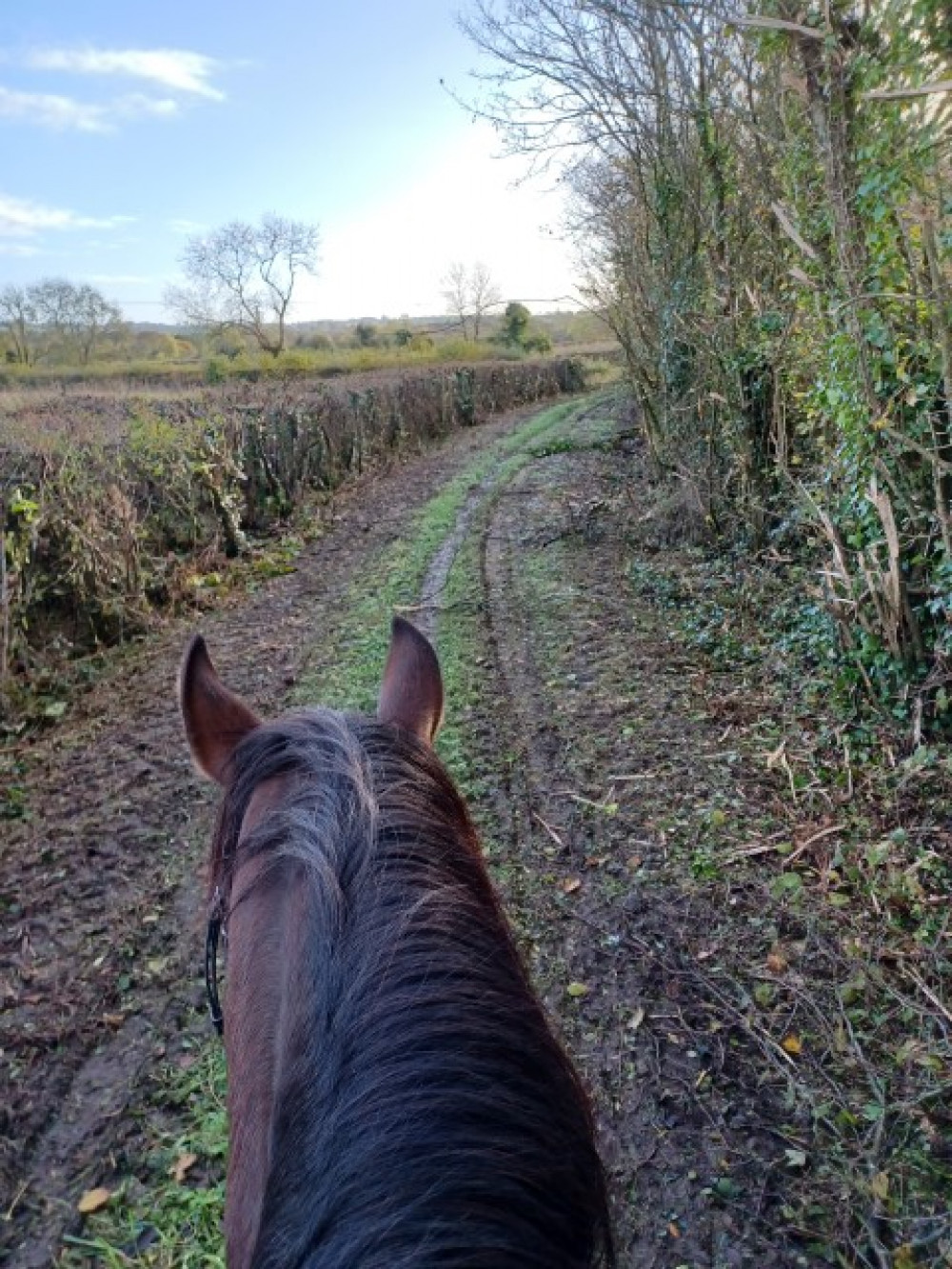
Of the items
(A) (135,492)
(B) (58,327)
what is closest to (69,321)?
(B) (58,327)

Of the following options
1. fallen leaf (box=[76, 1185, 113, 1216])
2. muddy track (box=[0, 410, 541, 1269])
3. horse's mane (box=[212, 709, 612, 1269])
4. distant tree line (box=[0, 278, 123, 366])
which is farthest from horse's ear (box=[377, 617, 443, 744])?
distant tree line (box=[0, 278, 123, 366])

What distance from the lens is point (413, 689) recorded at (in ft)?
6.32

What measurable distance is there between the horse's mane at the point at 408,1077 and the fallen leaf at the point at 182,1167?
79.9 inches

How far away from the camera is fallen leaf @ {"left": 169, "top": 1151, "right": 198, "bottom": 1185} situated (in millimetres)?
2639

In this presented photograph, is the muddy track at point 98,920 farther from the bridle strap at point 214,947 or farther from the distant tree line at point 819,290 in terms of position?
the distant tree line at point 819,290

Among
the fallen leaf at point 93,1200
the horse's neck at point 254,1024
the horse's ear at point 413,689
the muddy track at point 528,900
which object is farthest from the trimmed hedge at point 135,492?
the horse's neck at point 254,1024

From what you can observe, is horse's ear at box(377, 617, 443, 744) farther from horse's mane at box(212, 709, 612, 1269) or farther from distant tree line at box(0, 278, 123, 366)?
distant tree line at box(0, 278, 123, 366)

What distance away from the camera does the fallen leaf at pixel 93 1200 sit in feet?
8.43

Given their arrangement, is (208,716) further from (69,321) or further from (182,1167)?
(69,321)

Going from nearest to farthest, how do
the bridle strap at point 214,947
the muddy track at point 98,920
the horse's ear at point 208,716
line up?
the bridle strap at point 214,947 → the horse's ear at point 208,716 → the muddy track at point 98,920

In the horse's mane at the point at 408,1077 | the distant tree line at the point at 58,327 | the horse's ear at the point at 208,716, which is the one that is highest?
the distant tree line at the point at 58,327

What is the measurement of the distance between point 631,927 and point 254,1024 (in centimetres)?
273

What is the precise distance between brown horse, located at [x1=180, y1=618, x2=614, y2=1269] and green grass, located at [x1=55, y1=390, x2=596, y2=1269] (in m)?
1.81

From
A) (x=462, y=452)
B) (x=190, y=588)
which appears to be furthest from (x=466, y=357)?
(x=190, y=588)
